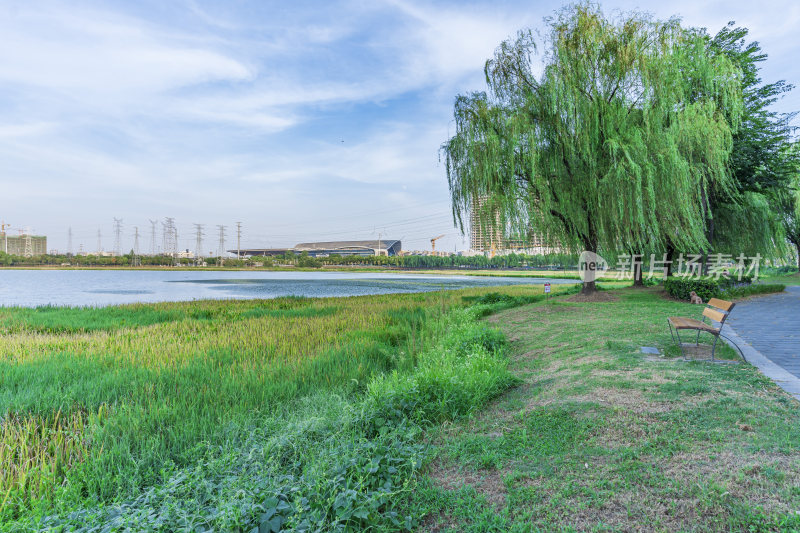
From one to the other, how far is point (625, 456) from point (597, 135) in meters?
11.2

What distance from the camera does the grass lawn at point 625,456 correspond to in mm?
2348

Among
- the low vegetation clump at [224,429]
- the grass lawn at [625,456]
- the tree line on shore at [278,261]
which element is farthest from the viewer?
the tree line on shore at [278,261]

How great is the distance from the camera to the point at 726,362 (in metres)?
5.25

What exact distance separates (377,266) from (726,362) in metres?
107

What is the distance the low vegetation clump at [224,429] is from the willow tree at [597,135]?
6.41 m

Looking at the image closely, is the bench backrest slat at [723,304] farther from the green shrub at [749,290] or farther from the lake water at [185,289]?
the lake water at [185,289]

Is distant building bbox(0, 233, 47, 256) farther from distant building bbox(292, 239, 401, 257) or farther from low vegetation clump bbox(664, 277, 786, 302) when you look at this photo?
low vegetation clump bbox(664, 277, 786, 302)

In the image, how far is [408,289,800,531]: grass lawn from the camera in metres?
2.35

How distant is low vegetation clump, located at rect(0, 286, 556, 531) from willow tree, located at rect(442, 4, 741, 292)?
641cm

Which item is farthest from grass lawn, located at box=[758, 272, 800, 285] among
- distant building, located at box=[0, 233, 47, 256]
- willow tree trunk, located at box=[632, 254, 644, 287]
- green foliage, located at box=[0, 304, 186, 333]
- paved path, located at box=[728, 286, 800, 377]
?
distant building, located at box=[0, 233, 47, 256]

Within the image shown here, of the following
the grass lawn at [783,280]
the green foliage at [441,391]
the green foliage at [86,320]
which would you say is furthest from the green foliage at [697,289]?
the green foliage at [86,320]

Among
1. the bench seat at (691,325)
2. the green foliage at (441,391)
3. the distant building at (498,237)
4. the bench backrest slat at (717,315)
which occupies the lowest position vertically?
the green foliage at (441,391)

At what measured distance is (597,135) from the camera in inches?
463

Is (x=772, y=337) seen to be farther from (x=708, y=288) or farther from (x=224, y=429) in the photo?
(x=224, y=429)
